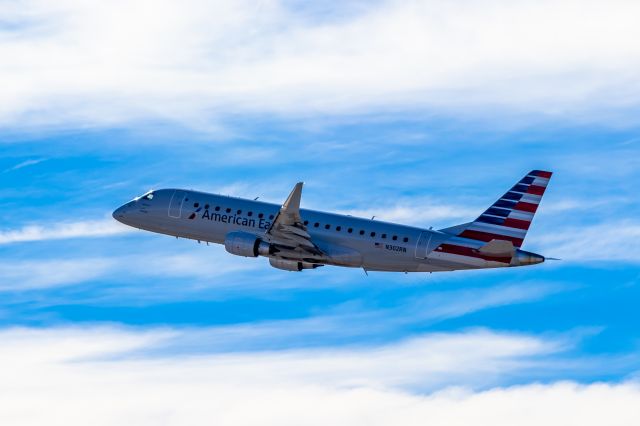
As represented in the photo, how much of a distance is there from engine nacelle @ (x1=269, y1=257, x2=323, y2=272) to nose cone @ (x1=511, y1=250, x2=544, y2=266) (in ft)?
42.8

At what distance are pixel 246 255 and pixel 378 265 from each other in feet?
27.5

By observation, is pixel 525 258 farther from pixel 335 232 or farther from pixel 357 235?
pixel 335 232

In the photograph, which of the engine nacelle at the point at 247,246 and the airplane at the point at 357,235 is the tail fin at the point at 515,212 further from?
the engine nacelle at the point at 247,246

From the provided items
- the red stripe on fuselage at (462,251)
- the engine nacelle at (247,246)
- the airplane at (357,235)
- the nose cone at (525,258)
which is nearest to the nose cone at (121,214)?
the airplane at (357,235)

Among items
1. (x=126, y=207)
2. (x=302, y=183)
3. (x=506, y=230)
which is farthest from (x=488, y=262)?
(x=126, y=207)

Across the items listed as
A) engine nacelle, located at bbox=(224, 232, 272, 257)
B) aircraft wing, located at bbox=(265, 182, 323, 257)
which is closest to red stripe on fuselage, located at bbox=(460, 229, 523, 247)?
aircraft wing, located at bbox=(265, 182, 323, 257)

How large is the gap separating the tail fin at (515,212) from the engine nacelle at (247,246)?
1305 centimetres

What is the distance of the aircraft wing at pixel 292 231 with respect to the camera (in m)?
67.8

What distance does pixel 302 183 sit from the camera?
218 ft

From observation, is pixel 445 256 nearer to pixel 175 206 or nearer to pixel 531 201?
pixel 531 201

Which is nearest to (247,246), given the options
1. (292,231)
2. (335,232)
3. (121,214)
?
(292,231)

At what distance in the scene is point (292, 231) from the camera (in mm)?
69750

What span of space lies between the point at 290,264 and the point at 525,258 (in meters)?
14.9

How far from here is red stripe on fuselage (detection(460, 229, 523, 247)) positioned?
68.3m
